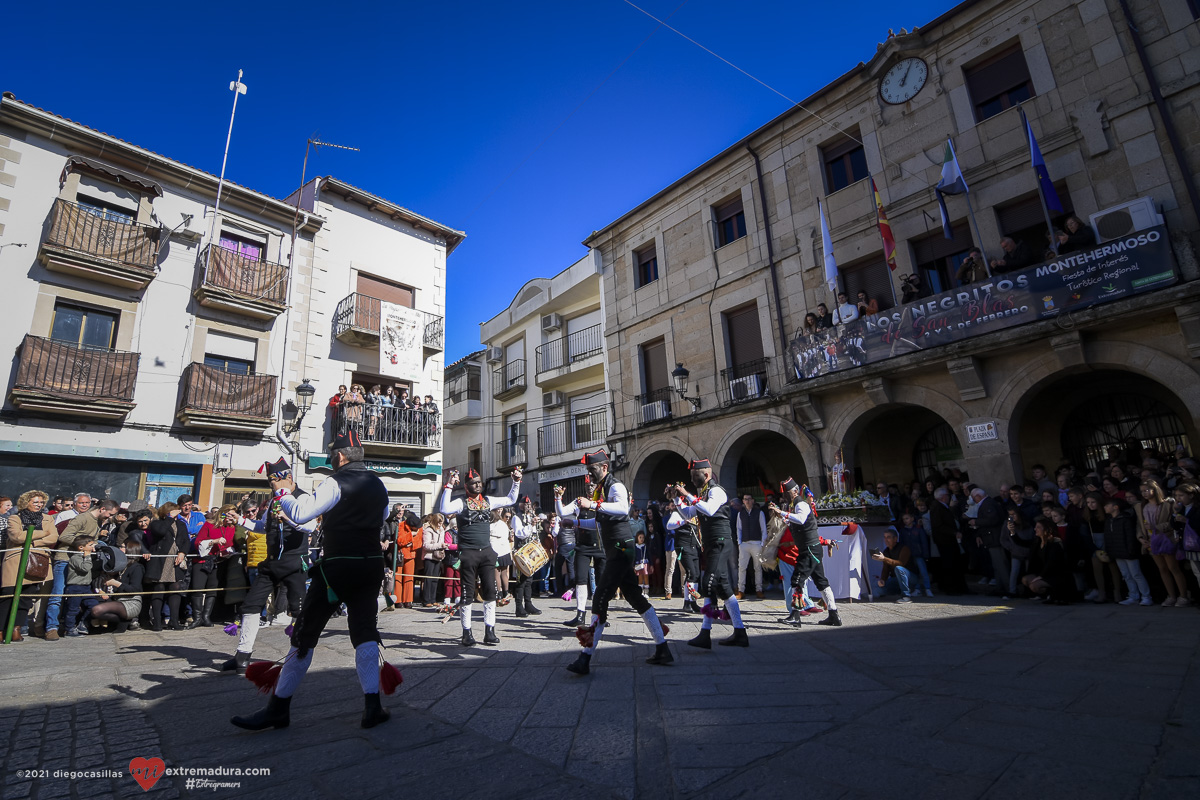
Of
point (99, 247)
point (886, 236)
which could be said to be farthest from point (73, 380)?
point (886, 236)

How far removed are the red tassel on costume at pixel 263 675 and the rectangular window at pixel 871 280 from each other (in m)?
13.0

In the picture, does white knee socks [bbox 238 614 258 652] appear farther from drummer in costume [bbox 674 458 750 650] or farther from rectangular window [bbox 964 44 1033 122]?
rectangular window [bbox 964 44 1033 122]

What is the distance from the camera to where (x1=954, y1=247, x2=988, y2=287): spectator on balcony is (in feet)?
38.9

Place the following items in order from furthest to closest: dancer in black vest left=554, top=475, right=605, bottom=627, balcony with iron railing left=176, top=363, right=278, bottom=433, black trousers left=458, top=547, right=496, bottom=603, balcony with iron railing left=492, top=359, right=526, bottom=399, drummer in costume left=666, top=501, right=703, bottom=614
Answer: balcony with iron railing left=492, top=359, right=526, bottom=399 → balcony with iron railing left=176, top=363, right=278, bottom=433 → dancer in black vest left=554, top=475, right=605, bottom=627 → drummer in costume left=666, top=501, right=703, bottom=614 → black trousers left=458, top=547, right=496, bottom=603

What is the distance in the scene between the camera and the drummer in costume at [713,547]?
20.9ft

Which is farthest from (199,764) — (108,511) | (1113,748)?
(108,511)

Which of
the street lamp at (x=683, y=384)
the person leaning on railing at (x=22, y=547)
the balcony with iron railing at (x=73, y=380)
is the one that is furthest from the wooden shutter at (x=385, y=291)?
the person leaning on railing at (x=22, y=547)

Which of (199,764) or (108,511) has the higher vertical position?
(108,511)

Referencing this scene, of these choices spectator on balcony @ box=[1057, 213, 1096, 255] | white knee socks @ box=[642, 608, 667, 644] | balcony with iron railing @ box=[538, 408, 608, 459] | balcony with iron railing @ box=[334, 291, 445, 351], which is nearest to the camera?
white knee socks @ box=[642, 608, 667, 644]

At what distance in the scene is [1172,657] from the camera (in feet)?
15.5

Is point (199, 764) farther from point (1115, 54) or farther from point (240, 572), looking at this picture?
point (1115, 54)

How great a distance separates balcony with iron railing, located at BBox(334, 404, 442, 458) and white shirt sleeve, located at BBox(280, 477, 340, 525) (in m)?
13.2

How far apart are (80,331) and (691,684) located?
53.1 ft

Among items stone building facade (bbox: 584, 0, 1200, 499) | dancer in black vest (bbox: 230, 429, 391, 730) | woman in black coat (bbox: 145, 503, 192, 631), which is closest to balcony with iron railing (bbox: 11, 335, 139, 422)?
woman in black coat (bbox: 145, 503, 192, 631)
